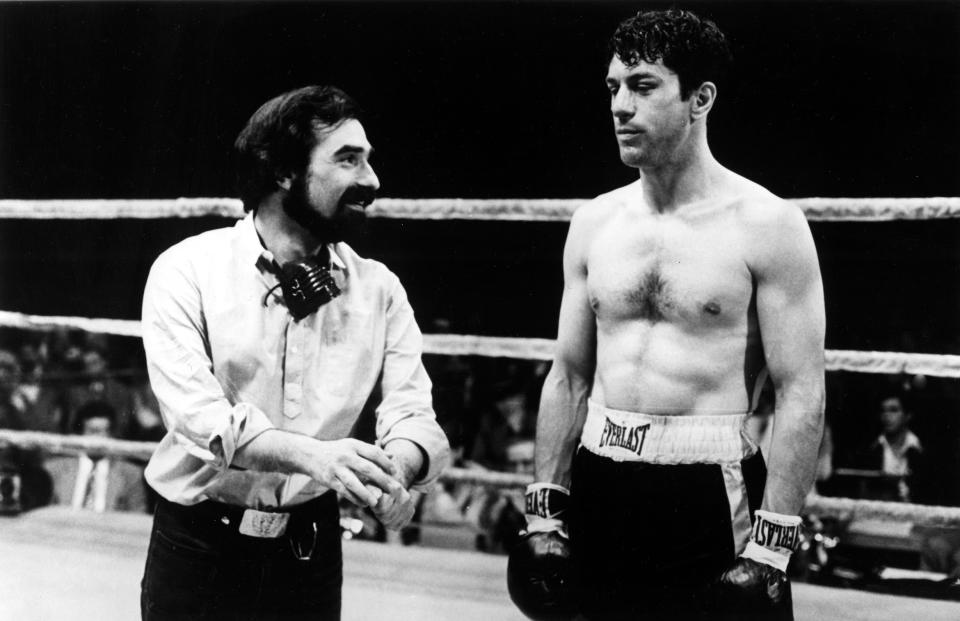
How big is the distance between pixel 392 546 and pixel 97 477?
1078mm

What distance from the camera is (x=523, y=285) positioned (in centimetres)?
295

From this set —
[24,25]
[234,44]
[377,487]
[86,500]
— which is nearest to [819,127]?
[234,44]

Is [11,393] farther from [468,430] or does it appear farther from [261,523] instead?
[261,523]

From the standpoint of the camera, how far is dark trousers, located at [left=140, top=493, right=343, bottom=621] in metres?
1.38

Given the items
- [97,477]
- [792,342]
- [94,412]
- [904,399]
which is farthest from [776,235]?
[97,477]

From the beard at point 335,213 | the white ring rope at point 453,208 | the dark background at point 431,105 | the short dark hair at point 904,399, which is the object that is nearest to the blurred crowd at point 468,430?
the short dark hair at point 904,399

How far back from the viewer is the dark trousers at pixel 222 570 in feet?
4.53

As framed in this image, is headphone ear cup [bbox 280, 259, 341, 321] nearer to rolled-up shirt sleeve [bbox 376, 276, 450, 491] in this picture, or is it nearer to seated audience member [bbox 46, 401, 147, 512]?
rolled-up shirt sleeve [bbox 376, 276, 450, 491]

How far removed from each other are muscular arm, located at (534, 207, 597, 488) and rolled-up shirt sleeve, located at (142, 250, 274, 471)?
1.45 ft

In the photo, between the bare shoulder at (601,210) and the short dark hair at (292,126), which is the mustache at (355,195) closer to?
the short dark hair at (292,126)

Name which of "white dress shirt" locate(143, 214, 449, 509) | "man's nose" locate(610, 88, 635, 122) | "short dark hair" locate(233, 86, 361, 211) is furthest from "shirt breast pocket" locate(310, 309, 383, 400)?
"man's nose" locate(610, 88, 635, 122)

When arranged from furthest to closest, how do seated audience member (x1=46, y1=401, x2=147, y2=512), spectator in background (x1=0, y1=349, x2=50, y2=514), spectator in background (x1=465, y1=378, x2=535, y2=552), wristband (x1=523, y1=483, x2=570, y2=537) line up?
1. spectator in background (x1=465, y1=378, x2=535, y2=552)
2. seated audience member (x1=46, y1=401, x2=147, y2=512)
3. spectator in background (x1=0, y1=349, x2=50, y2=514)
4. wristband (x1=523, y1=483, x2=570, y2=537)

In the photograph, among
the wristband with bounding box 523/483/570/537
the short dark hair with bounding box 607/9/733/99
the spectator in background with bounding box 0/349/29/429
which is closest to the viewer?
the short dark hair with bounding box 607/9/733/99

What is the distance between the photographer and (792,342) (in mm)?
1336
